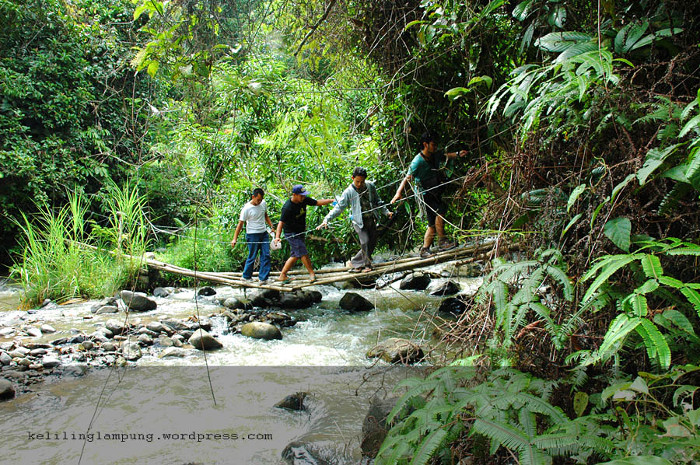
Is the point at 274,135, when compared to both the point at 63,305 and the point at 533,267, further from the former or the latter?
the point at 533,267

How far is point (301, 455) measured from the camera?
2656mm

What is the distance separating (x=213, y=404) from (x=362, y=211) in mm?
2512

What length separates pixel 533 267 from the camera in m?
2.11

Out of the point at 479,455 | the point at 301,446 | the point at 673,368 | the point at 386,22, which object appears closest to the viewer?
the point at 673,368

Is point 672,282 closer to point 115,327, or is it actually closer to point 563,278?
point 563,278

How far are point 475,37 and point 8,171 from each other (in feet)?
25.6

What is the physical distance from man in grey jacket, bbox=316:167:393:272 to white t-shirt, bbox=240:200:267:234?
3.66 ft

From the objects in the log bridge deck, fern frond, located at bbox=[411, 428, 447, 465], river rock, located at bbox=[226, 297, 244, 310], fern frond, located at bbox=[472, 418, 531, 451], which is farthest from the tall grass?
fern frond, located at bbox=[472, 418, 531, 451]

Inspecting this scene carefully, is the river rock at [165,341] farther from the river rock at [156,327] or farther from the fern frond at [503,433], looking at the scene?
the fern frond at [503,433]

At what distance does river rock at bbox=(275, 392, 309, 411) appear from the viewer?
11.4 ft

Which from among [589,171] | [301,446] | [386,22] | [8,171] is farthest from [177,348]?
[8,171]

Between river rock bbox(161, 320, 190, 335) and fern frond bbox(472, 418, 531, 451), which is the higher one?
fern frond bbox(472, 418, 531, 451)

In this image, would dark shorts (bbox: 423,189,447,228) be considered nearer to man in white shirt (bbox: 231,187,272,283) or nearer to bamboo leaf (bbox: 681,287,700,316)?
man in white shirt (bbox: 231,187,272,283)

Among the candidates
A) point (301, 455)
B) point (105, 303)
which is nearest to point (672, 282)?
point (301, 455)
